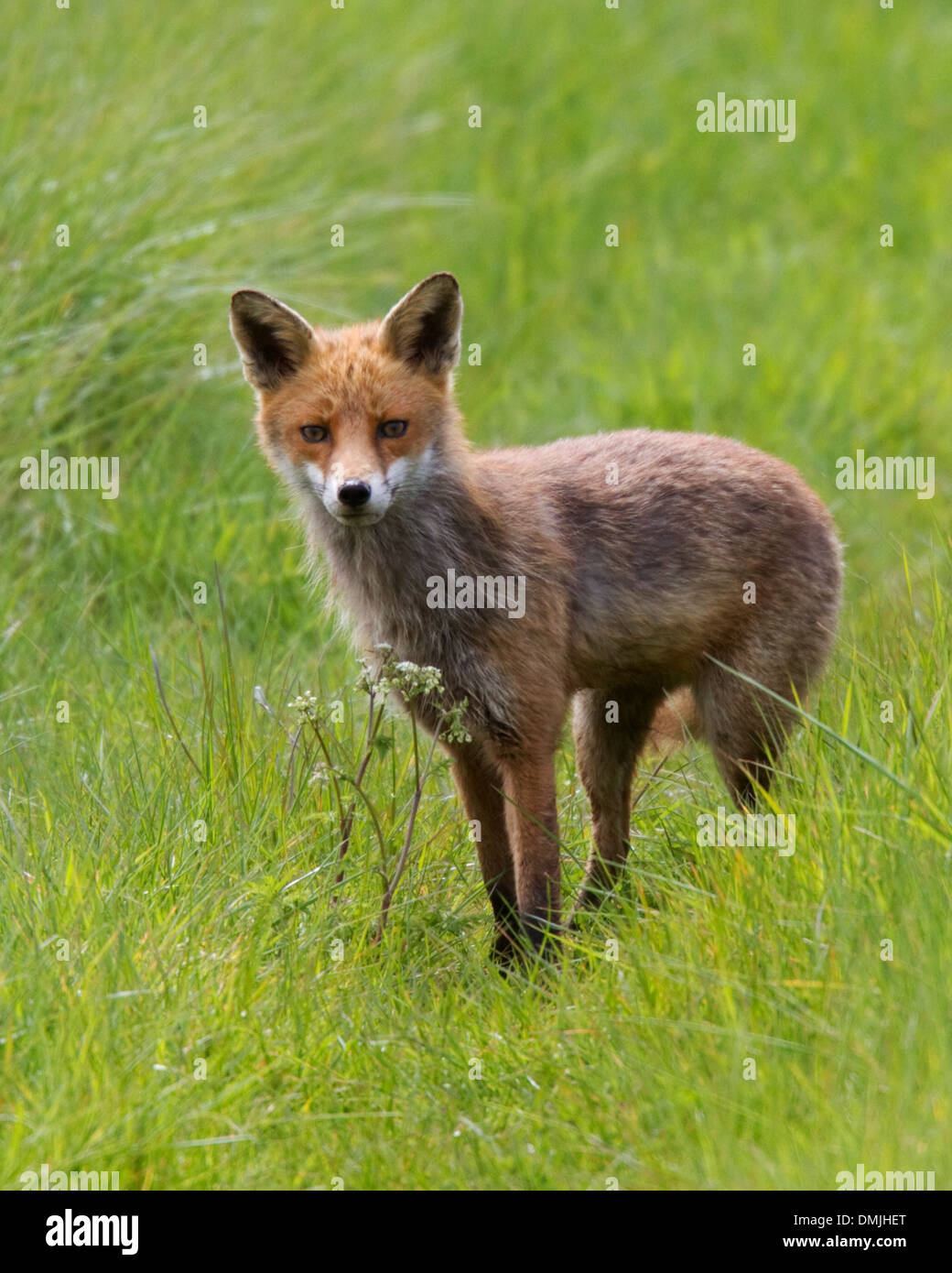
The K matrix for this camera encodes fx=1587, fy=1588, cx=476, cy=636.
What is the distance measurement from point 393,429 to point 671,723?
1.79 m

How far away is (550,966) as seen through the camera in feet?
16.1

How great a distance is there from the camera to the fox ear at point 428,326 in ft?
18.5

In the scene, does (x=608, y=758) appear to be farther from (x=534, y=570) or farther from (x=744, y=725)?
(x=534, y=570)

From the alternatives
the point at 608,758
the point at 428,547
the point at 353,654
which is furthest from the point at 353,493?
the point at 353,654

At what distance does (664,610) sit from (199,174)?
4.86 m

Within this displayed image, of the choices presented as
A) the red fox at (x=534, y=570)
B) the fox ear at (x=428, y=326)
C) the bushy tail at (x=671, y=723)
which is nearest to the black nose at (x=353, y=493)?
the red fox at (x=534, y=570)

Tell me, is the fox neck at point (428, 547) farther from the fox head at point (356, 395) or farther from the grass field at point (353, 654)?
the grass field at point (353, 654)

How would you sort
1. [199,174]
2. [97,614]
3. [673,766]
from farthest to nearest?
[199,174], [97,614], [673,766]

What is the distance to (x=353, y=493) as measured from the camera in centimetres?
510

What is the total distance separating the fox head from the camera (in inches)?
210

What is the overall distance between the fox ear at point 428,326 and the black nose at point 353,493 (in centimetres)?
79

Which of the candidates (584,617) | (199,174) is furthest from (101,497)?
(584,617)

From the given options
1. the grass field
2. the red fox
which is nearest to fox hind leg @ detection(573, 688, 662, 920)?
the red fox

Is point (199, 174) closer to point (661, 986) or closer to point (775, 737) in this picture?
point (775, 737)
